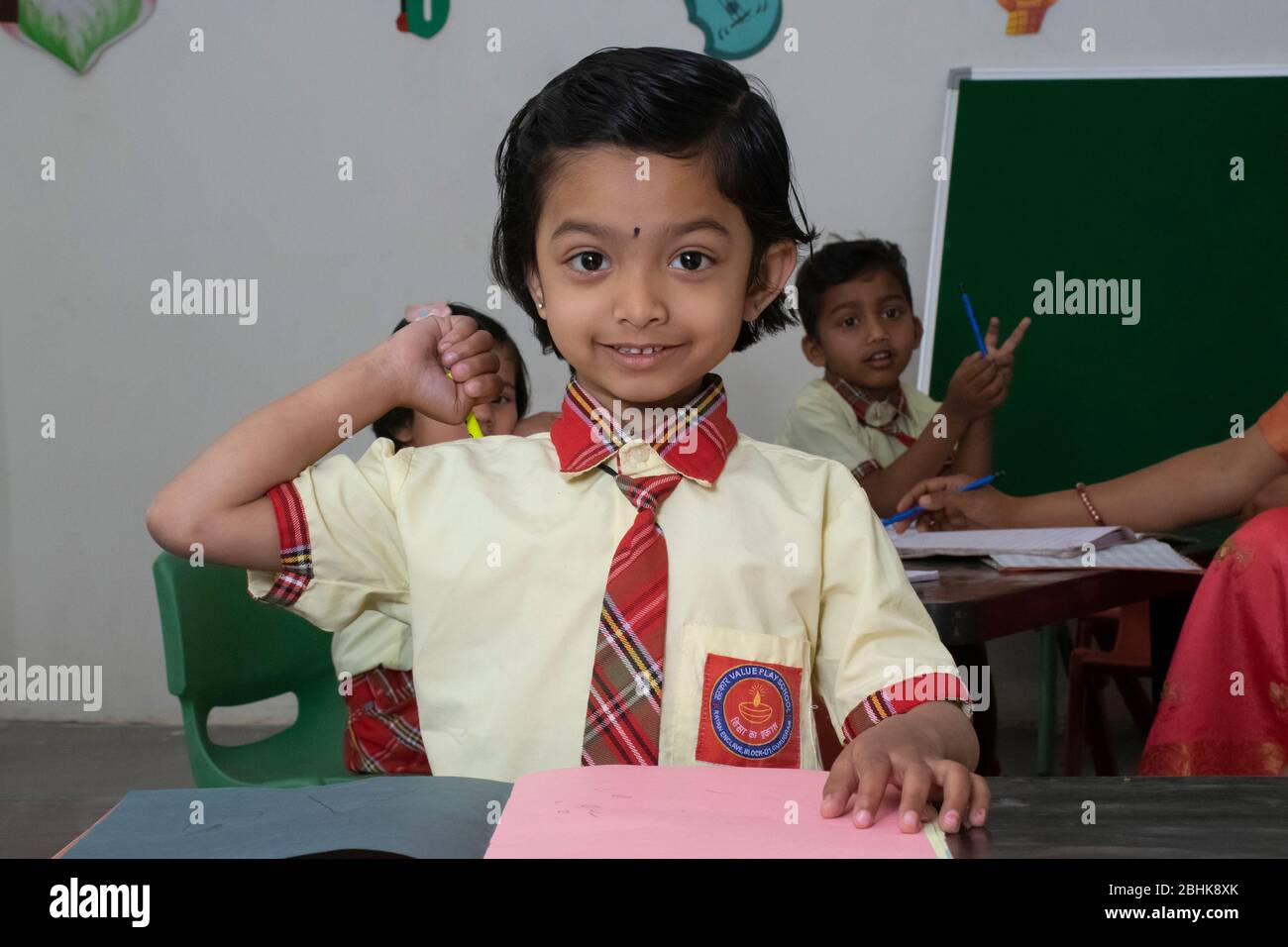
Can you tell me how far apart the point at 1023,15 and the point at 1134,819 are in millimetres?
3199

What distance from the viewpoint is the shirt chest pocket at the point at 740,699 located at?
0.96 m

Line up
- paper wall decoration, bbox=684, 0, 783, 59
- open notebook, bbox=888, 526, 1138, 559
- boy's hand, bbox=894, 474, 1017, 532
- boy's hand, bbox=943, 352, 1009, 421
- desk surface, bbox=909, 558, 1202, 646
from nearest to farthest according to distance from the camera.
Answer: desk surface, bbox=909, 558, 1202, 646 < open notebook, bbox=888, 526, 1138, 559 < boy's hand, bbox=894, 474, 1017, 532 < boy's hand, bbox=943, 352, 1009, 421 < paper wall decoration, bbox=684, 0, 783, 59

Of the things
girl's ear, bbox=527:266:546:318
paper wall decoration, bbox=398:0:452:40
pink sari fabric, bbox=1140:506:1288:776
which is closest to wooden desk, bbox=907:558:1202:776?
pink sari fabric, bbox=1140:506:1288:776

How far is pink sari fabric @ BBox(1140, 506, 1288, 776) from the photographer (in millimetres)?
1338

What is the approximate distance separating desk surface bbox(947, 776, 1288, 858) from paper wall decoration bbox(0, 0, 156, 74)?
3.60 metres

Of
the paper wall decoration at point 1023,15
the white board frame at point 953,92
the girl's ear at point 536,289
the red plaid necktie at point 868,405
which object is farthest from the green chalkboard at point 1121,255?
the girl's ear at point 536,289

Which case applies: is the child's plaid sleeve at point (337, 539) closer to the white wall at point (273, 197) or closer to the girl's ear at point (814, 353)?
the girl's ear at point (814, 353)

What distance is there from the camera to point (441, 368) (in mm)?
1147

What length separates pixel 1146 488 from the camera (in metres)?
1.81

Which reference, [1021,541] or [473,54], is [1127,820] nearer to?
[1021,541]

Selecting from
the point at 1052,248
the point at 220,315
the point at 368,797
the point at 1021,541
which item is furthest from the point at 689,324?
the point at 220,315

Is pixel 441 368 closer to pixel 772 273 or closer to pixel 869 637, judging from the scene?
pixel 772 273

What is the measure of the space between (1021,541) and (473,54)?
94.1 inches

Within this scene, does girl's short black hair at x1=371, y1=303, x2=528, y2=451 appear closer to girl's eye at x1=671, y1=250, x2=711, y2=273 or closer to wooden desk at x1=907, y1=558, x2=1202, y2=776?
wooden desk at x1=907, y1=558, x2=1202, y2=776
